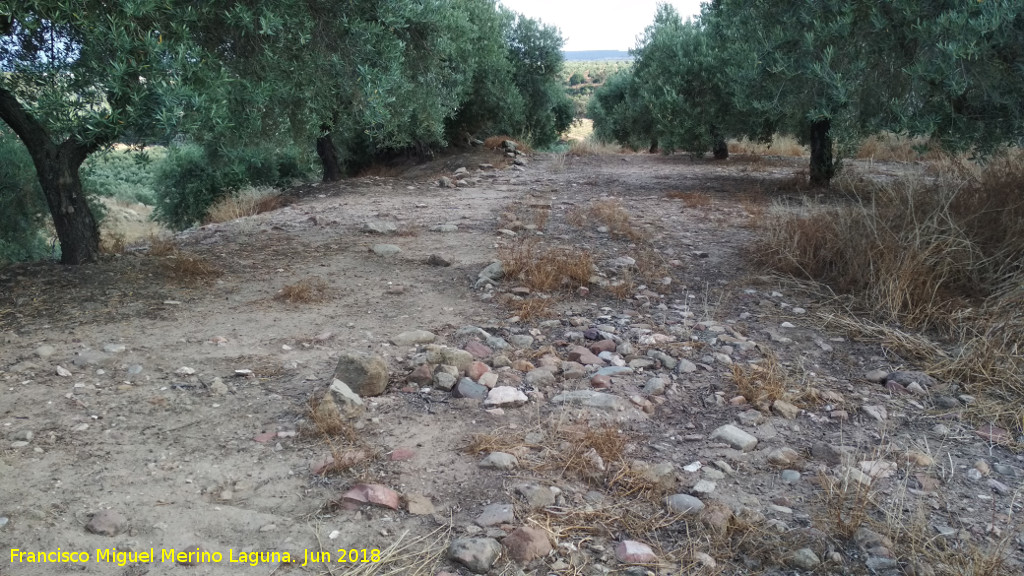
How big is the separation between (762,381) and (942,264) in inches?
83.9

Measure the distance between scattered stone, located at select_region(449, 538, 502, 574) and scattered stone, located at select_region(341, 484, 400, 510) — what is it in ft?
1.25

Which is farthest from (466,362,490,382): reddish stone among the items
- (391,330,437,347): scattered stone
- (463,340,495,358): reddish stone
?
(391,330,437,347): scattered stone

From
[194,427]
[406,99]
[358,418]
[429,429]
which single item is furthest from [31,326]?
[406,99]

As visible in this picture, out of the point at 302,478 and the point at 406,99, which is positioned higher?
the point at 406,99

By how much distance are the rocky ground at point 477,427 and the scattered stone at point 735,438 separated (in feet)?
0.05

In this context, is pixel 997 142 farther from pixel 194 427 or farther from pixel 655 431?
pixel 194 427

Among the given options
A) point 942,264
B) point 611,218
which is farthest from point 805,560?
point 611,218

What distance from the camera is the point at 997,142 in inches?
254

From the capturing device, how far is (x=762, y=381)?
408 centimetres

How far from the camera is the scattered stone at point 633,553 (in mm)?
2621

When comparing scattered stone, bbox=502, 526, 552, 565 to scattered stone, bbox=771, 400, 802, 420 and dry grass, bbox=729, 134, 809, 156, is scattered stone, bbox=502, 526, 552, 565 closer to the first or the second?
scattered stone, bbox=771, 400, 802, 420

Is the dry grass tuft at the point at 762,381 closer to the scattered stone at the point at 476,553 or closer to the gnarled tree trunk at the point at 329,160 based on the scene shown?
the scattered stone at the point at 476,553

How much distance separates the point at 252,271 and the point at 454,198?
4722 millimetres

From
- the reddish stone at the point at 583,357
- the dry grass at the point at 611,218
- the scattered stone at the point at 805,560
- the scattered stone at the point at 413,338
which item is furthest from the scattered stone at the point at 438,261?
the scattered stone at the point at 805,560
